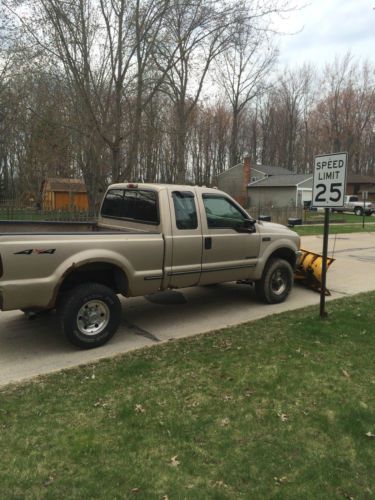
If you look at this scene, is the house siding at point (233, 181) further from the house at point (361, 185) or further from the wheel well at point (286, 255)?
the wheel well at point (286, 255)

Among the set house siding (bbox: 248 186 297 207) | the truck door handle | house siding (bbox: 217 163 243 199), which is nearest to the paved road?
the truck door handle

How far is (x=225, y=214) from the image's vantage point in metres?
6.24

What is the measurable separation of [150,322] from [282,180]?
143ft

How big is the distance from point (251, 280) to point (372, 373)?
2784 mm

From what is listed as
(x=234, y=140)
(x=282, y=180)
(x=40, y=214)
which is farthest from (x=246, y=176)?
(x=40, y=214)

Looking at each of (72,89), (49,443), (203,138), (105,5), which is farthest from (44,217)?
(203,138)

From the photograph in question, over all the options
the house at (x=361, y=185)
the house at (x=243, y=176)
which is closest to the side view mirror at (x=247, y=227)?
the house at (x=243, y=176)

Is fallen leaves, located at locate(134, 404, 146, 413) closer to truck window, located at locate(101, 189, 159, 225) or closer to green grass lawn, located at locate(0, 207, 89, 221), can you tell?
truck window, located at locate(101, 189, 159, 225)

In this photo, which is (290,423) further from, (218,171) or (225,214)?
(218,171)

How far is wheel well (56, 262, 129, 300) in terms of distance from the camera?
15.9 ft

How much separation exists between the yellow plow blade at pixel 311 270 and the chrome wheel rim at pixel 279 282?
3.64 feet

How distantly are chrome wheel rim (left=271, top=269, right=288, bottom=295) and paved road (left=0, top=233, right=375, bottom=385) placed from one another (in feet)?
0.84

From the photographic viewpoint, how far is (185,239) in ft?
18.3

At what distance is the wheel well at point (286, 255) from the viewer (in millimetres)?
7074
